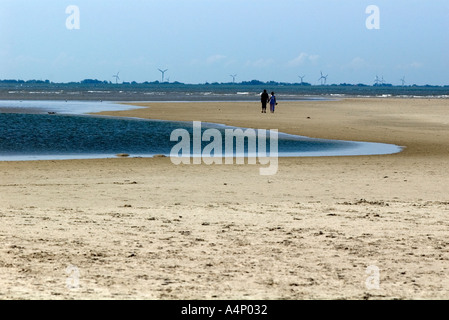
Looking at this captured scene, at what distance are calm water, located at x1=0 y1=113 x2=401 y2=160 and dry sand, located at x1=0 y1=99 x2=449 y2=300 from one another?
567 centimetres

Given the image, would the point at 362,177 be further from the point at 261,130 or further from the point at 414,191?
the point at 261,130

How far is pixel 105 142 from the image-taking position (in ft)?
95.6

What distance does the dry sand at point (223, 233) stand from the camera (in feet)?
26.5

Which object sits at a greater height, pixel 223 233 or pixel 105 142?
pixel 223 233

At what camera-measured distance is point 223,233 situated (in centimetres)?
1075

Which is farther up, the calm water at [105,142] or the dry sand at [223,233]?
the dry sand at [223,233]

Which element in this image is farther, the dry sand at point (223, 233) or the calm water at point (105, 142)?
the calm water at point (105, 142)

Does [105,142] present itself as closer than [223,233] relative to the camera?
No

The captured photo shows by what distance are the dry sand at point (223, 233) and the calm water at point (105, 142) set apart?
567cm

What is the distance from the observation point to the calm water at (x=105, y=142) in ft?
82.4

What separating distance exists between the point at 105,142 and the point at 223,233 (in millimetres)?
19068

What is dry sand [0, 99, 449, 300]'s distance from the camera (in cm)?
808
